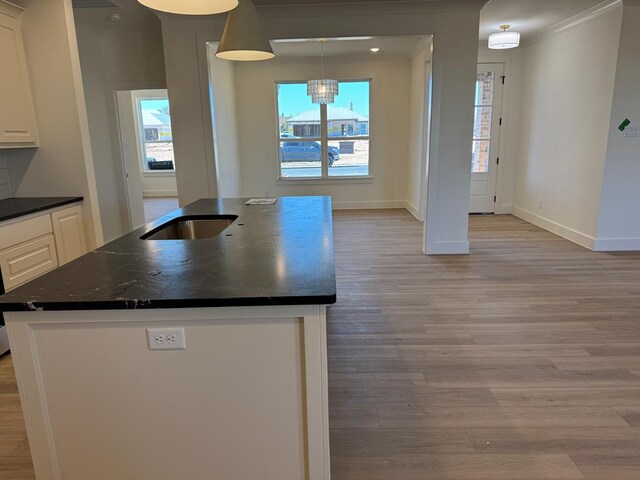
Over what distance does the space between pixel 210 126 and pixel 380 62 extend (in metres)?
4.15

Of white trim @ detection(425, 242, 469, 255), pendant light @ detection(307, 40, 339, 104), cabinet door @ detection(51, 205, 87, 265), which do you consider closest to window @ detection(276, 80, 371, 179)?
pendant light @ detection(307, 40, 339, 104)

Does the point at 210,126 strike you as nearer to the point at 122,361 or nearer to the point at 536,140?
the point at 122,361

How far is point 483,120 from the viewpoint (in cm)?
684

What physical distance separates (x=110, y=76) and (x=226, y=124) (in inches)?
70.1

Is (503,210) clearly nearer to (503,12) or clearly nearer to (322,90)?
(503,12)

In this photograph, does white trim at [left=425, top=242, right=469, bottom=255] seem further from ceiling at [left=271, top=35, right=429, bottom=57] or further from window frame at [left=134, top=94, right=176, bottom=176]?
window frame at [left=134, top=94, right=176, bottom=176]

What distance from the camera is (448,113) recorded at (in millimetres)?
4500

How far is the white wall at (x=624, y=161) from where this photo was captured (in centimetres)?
431

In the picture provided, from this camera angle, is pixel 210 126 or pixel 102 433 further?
pixel 210 126

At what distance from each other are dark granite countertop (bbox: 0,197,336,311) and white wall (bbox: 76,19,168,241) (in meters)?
3.59

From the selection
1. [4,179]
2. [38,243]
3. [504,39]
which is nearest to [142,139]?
[4,179]

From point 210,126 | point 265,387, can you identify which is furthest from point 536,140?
point 265,387

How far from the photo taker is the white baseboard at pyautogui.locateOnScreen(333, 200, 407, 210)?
7992mm

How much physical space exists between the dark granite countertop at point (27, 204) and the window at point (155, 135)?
7403mm
